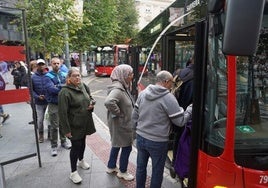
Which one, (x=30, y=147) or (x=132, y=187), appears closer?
(x=132, y=187)

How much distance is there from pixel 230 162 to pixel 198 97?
0.62m

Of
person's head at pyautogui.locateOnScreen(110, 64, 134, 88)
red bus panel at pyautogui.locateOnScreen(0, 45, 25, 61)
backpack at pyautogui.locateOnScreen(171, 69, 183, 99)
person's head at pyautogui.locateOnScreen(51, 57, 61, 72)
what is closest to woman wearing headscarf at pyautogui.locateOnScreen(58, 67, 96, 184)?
person's head at pyautogui.locateOnScreen(110, 64, 134, 88)

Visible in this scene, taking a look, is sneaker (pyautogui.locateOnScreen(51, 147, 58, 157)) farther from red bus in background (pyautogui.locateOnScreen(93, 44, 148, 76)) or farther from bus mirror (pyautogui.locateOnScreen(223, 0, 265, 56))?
red bus in background (pyautogui.locateOnScreen(93, 44, 148, 76))

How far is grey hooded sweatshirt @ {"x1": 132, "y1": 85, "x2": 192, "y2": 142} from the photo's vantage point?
3.44m

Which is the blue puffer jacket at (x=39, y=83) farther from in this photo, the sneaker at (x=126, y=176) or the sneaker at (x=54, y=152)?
the sneaker at (x=126, y=176)

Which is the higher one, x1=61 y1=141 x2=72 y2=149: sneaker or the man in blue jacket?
the man in blue jacket

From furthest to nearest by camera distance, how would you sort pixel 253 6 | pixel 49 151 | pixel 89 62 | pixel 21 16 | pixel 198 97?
1. pixel 89 62
2. pixel 49 151
3. pixel 21 16
4. pixel 198 97
5. pixel 253 6

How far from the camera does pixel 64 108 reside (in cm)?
439

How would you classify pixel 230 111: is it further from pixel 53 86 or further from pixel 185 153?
pixel 53 86

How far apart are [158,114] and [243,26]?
178 centimetres

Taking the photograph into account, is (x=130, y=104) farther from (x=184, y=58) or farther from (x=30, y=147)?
(x=30, y=147)

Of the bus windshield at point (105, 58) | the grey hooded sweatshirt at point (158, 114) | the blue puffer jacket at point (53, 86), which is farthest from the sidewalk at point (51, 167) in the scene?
the bus windshield at point (105, 58)

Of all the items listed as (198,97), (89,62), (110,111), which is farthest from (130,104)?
(89,62)

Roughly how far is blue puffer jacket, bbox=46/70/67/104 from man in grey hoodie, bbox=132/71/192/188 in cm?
258
